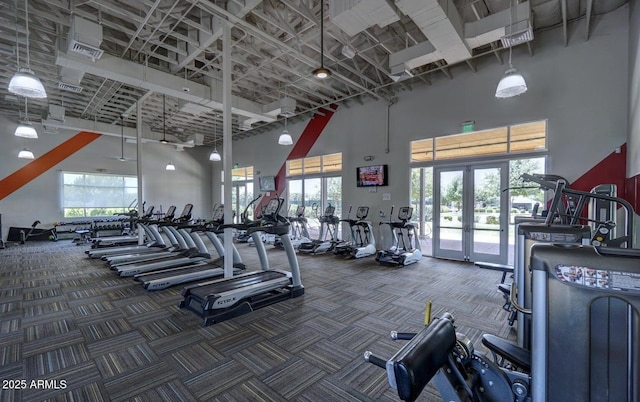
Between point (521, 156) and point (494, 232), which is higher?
point (521, 156)

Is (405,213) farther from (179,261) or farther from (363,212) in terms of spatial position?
(179,261)

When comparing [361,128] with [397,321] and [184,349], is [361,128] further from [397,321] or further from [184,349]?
[184,349]

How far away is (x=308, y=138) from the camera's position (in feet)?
31.6

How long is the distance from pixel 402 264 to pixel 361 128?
412cm

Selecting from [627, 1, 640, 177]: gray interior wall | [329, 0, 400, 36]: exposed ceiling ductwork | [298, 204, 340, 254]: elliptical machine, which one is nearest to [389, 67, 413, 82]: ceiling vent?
[329, 0, 400, 36]: exposed ceiling ductwork

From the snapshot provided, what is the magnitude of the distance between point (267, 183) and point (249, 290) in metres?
7.67

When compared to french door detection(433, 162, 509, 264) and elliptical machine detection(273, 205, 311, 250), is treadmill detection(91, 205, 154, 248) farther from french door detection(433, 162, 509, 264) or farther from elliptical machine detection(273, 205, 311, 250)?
french door detection(433, 162, 509, 264)

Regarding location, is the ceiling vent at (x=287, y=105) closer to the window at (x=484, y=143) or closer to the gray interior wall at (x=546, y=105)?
the gray interior wall at (x=546, y=105)

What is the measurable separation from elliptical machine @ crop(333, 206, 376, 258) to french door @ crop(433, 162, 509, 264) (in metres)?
1.59

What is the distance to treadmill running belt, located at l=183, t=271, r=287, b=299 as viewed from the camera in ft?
11.8

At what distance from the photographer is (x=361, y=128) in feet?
27.0

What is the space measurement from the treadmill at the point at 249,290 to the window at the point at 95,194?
8957 mm

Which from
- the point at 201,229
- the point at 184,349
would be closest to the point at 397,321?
the point at 184,349

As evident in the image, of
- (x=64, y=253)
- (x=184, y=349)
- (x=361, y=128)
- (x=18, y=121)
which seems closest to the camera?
(x=184, y=349)
